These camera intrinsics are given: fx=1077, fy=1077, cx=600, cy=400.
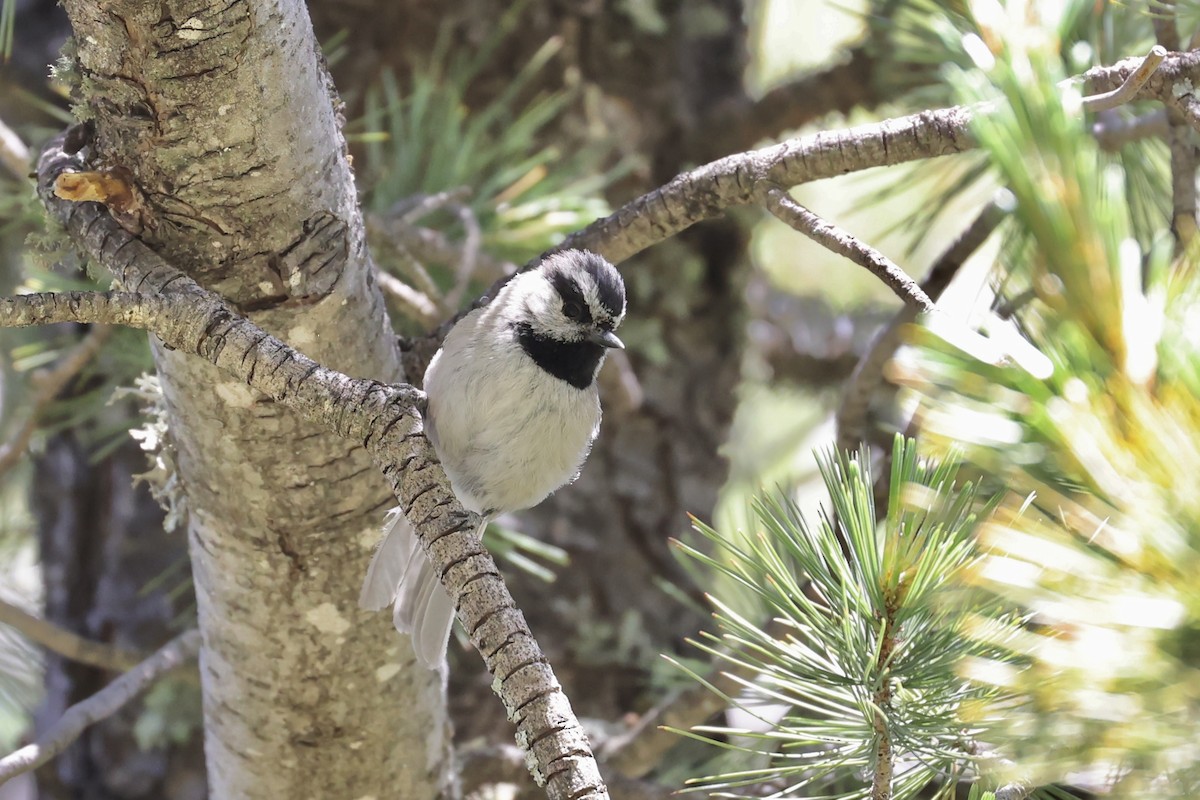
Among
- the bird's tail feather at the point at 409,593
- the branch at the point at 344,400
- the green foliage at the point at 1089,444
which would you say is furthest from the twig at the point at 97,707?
the green foliage at the point at 1089,444

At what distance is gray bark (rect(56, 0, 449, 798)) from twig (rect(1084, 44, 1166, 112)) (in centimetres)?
81

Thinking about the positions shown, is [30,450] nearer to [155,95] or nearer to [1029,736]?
[155,95]

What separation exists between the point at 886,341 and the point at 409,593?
83 centimetres

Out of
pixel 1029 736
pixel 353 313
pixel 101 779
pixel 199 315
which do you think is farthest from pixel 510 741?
pixel 1029 736

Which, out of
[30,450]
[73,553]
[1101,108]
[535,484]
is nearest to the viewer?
[1101,108]

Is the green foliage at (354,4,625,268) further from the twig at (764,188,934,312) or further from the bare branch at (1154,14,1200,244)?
the bare branch at (1154,14,1200,244)

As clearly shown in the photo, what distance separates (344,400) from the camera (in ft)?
3.49

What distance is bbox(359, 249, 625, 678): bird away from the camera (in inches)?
65.9

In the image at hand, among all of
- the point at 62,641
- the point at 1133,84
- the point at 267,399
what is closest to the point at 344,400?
the point at 267,399

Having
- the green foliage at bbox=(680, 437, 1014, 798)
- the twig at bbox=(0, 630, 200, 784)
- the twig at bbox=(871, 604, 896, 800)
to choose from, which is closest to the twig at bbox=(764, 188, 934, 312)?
the green foliage at bbox=(680, 437, 1014, 798)

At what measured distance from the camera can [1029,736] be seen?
694 millimetres

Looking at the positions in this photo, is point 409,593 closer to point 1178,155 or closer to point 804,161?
point 804,161

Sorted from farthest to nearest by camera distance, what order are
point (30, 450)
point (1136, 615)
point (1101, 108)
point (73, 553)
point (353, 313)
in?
point (73, 553), point (30, 450), point (353, 313), point (1101, 108), point (1136, 615)

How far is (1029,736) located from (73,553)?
89.4 inches
